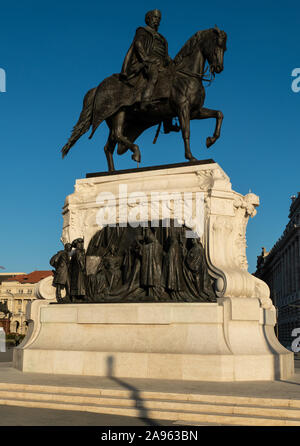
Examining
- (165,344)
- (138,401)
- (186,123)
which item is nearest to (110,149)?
(186,123)

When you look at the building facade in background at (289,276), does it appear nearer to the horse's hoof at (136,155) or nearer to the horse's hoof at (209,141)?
the horse's hoof at (209,141)

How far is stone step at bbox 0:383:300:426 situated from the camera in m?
8.14

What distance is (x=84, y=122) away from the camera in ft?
53.9

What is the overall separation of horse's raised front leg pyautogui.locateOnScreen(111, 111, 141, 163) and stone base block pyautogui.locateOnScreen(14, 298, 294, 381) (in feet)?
15.9

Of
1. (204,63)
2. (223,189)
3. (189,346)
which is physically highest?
(204,63)

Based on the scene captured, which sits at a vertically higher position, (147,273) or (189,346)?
(147,273)

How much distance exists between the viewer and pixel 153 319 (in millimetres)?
12359

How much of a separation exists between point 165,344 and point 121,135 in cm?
670

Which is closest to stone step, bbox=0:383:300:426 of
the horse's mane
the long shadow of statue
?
the long shadow of statue

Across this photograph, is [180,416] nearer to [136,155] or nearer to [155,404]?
[155,404]

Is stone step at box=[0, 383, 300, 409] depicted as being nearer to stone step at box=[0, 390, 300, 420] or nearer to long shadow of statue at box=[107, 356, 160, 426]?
long shadow of statue at box=[107, 356, 160, 426]

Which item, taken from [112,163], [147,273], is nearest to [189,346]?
[147,273]
